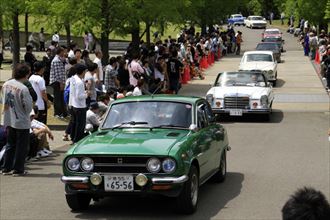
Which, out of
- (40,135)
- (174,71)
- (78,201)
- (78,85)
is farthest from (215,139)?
(174,71)

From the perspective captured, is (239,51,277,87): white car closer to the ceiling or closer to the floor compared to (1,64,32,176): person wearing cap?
closer to the floor

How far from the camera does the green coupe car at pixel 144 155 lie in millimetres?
8688

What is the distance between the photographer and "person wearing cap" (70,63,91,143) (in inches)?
565

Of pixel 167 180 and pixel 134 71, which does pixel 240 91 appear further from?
pixel 167 180

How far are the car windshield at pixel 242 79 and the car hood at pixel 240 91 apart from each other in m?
0.41

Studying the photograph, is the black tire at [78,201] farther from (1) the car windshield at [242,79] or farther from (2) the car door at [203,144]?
(1) the car windshield at [242,79]

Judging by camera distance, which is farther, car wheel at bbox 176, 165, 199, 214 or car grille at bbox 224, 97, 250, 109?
car grille at bbox 224, 97, 250, 109

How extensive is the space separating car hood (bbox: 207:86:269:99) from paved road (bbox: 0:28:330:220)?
82 cm

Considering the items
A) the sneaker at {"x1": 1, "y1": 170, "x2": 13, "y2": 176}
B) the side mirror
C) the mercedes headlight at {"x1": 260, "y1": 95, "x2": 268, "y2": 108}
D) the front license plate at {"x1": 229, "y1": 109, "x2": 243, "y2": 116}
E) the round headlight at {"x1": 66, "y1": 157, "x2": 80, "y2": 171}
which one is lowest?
the front license plate at {"x1": 229, "y1": 109, "x2": 243, "y2": 116}

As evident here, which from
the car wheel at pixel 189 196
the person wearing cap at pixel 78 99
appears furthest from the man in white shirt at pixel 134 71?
the car wheel at pixel 189 196

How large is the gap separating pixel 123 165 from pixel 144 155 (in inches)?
11.4

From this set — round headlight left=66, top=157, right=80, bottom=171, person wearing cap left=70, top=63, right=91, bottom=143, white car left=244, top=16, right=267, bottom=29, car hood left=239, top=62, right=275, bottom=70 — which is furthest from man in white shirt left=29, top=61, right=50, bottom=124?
white car left=244, top=16, right=267, bottom=29

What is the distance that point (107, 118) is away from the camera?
1033 centimetres

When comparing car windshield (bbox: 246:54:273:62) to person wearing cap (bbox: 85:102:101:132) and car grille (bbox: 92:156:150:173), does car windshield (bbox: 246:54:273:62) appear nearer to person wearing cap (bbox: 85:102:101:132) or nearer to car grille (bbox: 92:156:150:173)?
person wearing cap (bbox: 85:102:101:132)
